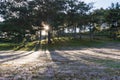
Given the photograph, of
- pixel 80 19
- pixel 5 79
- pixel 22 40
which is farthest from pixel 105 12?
pixel 5 79

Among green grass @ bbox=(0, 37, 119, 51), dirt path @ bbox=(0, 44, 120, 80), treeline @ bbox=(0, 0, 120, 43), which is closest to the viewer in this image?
dirt path @ bbox=(0, 44, 120, 80)

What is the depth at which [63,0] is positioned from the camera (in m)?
64.6

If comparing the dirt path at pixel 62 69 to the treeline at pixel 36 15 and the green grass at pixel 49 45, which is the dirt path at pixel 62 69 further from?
the treeline at pixel 36 15

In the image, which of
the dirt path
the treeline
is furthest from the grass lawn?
the treeline

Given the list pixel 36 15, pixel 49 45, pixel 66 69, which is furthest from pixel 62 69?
pixel 36 15

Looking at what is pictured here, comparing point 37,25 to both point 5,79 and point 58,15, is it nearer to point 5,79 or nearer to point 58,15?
point 58,15

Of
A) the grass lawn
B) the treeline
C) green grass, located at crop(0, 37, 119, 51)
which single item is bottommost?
green grass, located at crop(0, 37, 119, 51)

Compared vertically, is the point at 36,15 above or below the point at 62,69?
above

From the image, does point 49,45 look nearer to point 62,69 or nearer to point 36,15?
point 36,15

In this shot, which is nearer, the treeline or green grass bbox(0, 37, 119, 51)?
green grass bbox(0, 37, 119, 51)

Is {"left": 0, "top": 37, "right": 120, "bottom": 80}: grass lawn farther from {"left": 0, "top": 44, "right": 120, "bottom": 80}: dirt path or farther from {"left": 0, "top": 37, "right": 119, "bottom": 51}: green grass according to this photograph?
{"left": 0, "top": 37, "right": 119, "bottom": 51}: green grass

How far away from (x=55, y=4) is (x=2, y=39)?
32.6 meters

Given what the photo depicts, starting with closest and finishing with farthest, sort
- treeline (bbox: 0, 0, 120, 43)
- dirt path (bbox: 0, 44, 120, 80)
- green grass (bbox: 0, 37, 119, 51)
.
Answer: dirt path (bbox: 0, 44, 120, 80), green grass (bbox: 0, 37, 119, 51), treeline (bbox: 0, 0, 120, 43)

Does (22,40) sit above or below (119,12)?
below
